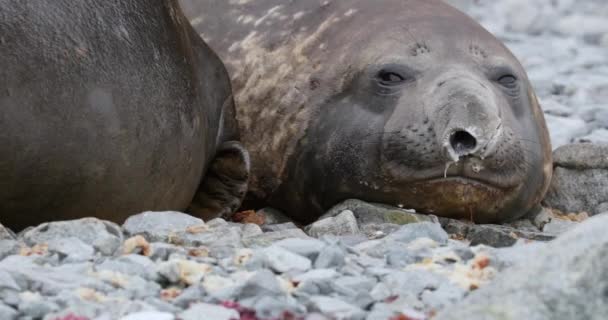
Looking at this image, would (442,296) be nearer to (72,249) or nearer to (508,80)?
(72,249)

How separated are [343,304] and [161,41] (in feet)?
6.02

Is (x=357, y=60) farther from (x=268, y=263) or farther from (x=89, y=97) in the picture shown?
(x=268, y=263)

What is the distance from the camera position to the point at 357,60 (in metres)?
5.84

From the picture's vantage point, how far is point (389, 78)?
18.7 feet

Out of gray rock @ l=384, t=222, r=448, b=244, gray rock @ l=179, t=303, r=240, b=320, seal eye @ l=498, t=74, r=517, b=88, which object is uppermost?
seal eye @ l=498, t=74, r=517, b=88

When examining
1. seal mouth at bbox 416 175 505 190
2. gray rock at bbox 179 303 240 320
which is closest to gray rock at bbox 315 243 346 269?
gray rock at bbox 179 303 240 320

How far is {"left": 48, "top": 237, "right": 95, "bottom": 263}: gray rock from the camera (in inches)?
136

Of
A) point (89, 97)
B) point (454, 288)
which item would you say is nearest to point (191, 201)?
point (89, 97)

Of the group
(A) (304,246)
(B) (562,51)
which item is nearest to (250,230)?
(A) (304,246)

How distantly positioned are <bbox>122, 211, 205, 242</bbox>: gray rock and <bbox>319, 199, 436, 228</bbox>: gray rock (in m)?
1.21

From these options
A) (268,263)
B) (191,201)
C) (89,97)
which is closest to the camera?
(268,263)

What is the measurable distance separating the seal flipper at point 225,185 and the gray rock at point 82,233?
1.62 meters

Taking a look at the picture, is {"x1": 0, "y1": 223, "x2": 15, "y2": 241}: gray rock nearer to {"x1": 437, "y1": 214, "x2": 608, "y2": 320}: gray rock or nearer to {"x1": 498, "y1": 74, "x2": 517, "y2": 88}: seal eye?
{"x1": 437, "y1": 214, "x2": 608, "y2": 320}: gray rock

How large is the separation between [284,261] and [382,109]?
234 centimetres
